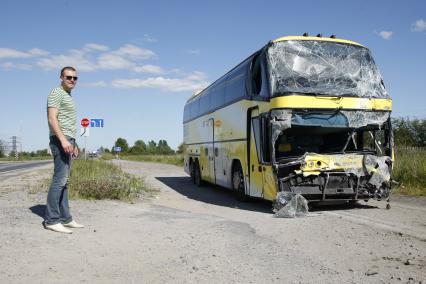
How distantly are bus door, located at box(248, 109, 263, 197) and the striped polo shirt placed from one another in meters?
4.95

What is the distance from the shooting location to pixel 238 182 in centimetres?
1324

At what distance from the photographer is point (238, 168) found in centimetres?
1325

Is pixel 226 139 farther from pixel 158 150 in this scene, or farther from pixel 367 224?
pixel 158 150

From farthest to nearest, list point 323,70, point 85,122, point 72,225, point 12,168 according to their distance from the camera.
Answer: point 12,168 → point 85,122 → point 323,70 → point 72,225

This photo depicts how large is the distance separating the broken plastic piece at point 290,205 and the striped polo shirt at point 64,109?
4.76 metres

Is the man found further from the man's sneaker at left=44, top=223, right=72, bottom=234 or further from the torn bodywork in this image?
the torn bodywork

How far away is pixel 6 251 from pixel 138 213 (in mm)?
4070

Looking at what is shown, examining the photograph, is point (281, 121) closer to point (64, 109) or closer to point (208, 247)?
point (208, 247)

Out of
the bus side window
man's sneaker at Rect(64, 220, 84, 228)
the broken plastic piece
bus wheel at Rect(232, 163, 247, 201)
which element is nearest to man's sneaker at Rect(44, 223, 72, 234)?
man's sneaker at Rect(64, 220, 84, 228)

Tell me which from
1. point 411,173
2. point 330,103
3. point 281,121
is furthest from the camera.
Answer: point 411,173

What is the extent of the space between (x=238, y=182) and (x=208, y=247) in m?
6.61

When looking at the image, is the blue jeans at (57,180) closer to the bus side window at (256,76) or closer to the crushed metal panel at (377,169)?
the bus side window at (256,76)

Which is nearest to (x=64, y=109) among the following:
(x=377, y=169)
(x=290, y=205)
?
(x=290, y=205)

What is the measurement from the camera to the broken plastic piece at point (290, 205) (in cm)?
994
